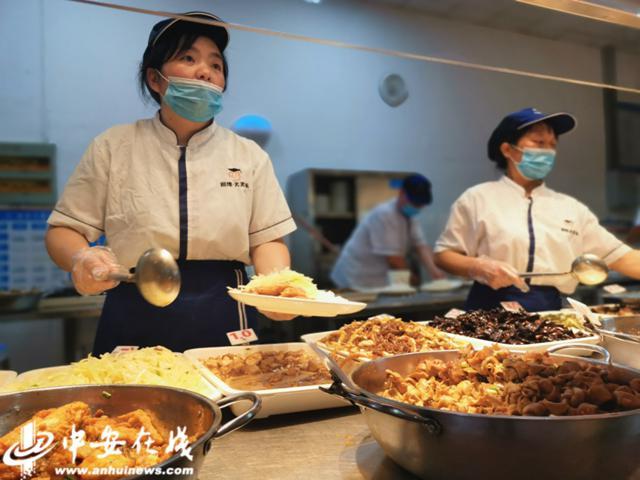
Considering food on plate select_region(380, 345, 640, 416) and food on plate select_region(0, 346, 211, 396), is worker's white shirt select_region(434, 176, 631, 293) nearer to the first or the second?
food on plate select_region(380, 345, 640, 416)

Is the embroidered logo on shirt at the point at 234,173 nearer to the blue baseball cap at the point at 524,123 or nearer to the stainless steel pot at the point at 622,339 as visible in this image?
the stainless steel pot at the point at 622,339

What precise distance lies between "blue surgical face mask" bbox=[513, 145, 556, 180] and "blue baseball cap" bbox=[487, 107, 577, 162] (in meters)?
0.10

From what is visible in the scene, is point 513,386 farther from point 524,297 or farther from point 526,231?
point 526,231

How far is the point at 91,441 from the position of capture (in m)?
0.97

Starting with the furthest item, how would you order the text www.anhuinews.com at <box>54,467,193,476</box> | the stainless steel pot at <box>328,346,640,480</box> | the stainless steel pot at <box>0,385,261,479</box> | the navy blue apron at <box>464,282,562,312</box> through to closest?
the navy blue apron at <box>464,282,562,312</box>, the stainless steel pot at <box>0,385,261,479</box>, the stainless steel pot at <box>328,346,640,480</box>, the text www.anhuinews.com at <box>54,467,193,476</box>

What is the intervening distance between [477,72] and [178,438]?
22.4 ft

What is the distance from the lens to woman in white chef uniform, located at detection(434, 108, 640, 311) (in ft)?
9.32

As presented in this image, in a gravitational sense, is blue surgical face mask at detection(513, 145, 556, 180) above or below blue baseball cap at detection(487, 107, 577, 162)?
below

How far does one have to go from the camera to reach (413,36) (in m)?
6.19

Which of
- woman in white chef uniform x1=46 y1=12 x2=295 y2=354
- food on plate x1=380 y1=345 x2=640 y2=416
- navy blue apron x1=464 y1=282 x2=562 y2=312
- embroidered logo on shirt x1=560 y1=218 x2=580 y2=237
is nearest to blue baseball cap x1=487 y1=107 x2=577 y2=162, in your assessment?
embroidered logo on shirt x1=560 y1=218 x2=580 y2=237

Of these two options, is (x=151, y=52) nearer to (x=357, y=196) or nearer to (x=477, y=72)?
(x=357, y=196)

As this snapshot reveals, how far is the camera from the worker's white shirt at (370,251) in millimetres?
5750

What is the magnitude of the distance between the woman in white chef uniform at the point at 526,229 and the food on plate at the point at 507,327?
23.3 inches

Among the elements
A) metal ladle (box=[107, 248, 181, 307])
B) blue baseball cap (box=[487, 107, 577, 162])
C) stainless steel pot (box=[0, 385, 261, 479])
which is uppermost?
blue baseball cap (box=[487, 107, 577, 162])
